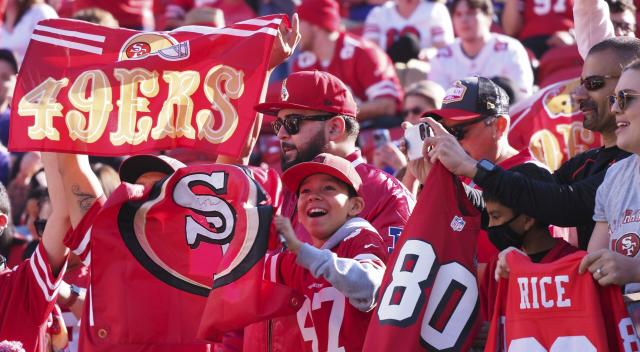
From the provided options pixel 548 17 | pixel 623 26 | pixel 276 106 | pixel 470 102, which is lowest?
pixel 470 102

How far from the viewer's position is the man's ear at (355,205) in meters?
5.13

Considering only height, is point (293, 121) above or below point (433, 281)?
above

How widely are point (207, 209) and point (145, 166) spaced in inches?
33.7

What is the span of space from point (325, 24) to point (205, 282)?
5.16m

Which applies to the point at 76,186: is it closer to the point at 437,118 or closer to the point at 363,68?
the point at 437,118

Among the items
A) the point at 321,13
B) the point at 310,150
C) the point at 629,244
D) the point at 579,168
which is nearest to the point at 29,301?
the point at 310,150

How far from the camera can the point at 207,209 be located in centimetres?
546

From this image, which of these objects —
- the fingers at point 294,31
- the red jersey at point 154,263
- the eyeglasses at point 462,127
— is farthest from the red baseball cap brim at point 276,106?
the eyeglasses at point 462,127

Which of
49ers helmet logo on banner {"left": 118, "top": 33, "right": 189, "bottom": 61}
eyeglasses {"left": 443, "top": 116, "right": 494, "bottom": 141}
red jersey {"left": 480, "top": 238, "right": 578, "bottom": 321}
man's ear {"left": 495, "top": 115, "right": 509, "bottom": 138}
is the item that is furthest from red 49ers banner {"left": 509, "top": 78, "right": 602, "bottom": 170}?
red jersey {"left": 480, "top": 238, "right": 578, "bottom": 321}

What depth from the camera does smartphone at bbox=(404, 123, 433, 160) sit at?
504 cm

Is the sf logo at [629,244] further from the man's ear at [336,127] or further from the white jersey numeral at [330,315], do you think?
the man's ear at [336,127]

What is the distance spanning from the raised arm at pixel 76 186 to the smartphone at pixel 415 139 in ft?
5.42

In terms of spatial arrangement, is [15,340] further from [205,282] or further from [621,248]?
[621,248]

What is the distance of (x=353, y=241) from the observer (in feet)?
16.4
